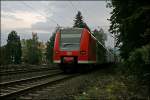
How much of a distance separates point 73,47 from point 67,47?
14.5 inches

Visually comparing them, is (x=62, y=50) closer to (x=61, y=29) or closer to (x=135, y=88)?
(x=61, y=29)

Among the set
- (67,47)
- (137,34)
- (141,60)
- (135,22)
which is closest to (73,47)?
(67,47)

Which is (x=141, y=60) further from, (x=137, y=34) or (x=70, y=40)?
(x=70, y=40)

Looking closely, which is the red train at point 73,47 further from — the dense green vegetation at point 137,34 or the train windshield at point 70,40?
the dense green vegetation at point 137,34

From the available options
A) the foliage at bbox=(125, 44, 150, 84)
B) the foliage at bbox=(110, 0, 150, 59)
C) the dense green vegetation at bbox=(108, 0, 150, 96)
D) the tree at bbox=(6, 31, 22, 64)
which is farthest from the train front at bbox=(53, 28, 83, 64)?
the tree at bbox=(6, 31, 22, 64)

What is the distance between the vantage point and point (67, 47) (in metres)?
23.6

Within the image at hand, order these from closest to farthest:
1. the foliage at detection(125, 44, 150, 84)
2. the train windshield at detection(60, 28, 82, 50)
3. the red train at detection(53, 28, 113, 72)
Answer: the foliage at detection(125, 44, 150, 84), the red train at detection(53, 28, 113, 72), the train windshield at detection(60, 28, 82, 50)

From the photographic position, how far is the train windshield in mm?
23606

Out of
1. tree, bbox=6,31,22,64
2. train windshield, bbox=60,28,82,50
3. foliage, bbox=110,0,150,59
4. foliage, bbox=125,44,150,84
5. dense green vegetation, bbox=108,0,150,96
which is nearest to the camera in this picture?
foliage, bbox=125,44,150,84

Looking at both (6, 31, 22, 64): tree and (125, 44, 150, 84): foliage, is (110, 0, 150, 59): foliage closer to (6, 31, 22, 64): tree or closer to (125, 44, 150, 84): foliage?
(125, 44, 150, 84): foliage

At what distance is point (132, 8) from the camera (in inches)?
422

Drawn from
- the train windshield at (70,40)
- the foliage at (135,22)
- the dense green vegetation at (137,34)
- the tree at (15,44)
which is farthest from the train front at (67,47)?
the tree at (15,44)

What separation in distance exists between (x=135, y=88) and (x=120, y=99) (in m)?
2.20

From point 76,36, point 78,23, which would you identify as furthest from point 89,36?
point 78,23
